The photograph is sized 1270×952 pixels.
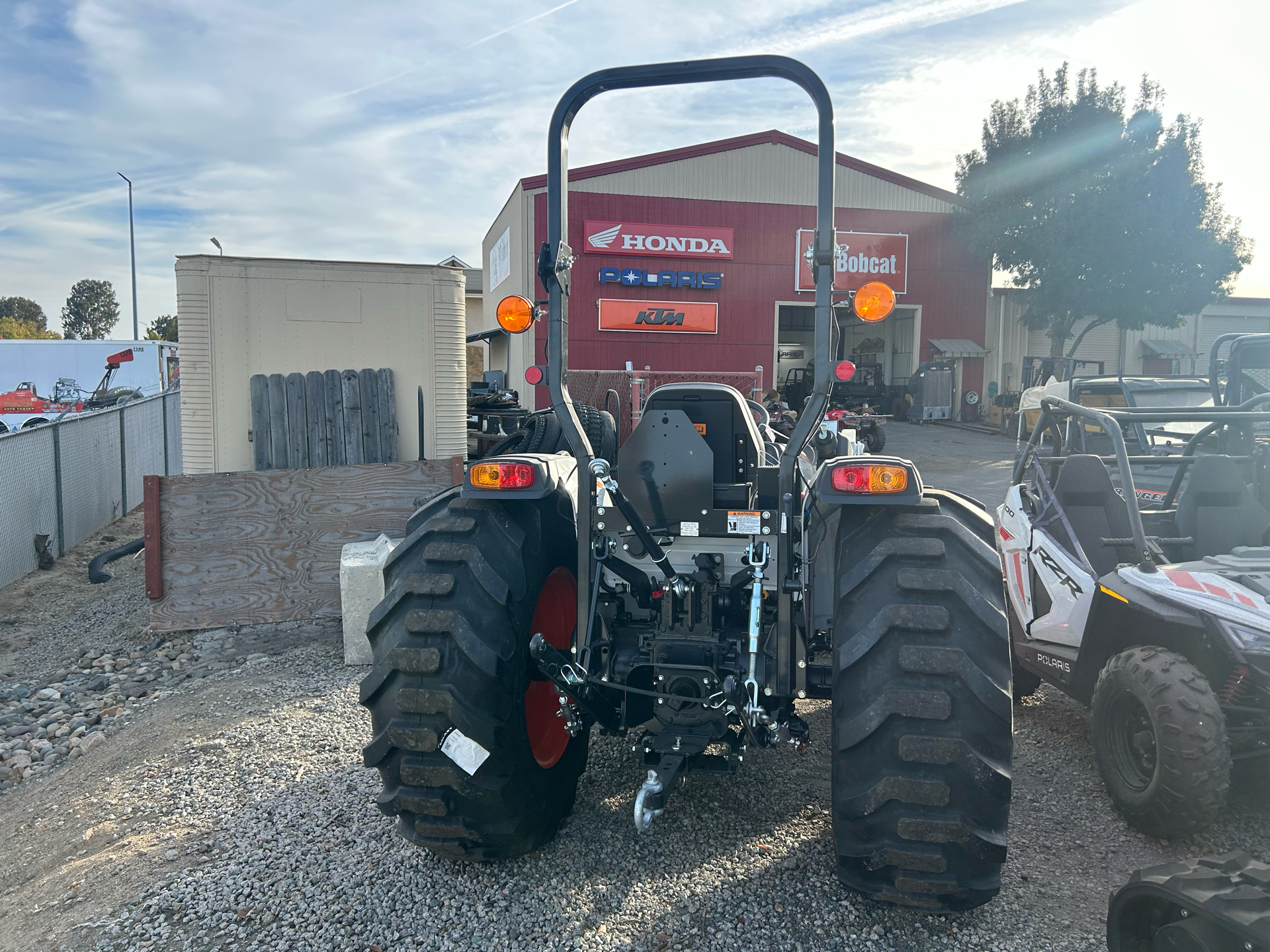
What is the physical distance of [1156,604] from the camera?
11.9 ft

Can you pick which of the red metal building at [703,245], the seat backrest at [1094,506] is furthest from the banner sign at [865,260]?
the seat backrest at [1094,506]

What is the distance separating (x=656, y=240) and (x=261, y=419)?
1828 centimetres

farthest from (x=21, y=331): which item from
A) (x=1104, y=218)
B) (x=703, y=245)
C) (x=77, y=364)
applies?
(x=1104, y=218)

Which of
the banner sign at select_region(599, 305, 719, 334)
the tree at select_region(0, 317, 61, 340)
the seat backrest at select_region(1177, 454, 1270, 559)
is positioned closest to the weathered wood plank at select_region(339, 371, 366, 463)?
the seat backrest at select_region(1177, 454, 1270, 559)

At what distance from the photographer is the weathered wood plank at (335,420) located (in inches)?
316

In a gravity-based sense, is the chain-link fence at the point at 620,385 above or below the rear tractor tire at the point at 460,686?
above

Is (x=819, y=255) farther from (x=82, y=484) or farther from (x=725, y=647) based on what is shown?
(x=82, y=484)

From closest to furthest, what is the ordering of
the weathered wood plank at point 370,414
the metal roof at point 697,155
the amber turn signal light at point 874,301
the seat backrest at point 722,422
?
the amber turn signal light at point 874,301
the seat backrest at point 722,422
the weathered wood plank at point 370,414
the metal roof at point 697,155

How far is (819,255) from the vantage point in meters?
2.81

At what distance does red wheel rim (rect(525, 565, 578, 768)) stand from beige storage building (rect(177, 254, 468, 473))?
4836 mm

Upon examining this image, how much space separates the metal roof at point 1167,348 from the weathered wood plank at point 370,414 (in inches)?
1362

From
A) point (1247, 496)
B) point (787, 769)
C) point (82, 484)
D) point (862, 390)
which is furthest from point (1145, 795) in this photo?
point (862, 390)

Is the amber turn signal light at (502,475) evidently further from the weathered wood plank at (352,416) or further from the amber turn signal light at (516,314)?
the weathered wood plank at (352,416)

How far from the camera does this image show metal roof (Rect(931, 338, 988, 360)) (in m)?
27.6
